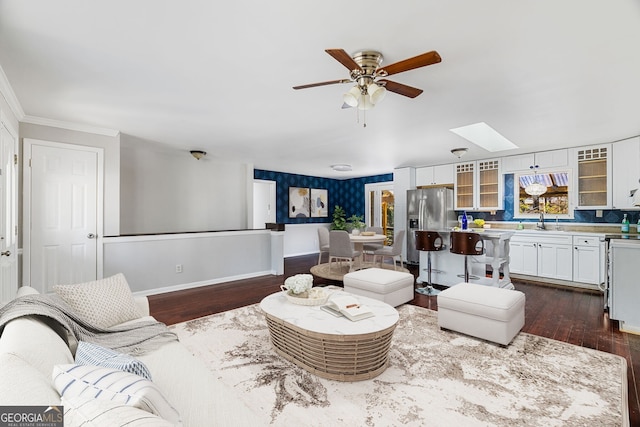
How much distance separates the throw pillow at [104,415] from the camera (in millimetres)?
691

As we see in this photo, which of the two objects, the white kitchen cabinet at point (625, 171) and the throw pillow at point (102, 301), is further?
the white kitchen cabinet at point (625, 171)

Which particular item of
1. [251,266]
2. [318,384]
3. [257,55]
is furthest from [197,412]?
[251,266]

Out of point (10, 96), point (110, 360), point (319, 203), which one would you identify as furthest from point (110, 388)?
point (319, 203)

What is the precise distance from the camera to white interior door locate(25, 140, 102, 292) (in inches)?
140

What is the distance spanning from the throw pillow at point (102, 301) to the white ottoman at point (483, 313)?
8.99 ft

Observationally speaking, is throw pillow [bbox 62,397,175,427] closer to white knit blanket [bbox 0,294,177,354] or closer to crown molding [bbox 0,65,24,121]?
white knit blanket [bbox 0,294,177,354]

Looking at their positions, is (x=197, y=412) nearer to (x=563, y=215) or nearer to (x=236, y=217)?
(x=236, y=217)

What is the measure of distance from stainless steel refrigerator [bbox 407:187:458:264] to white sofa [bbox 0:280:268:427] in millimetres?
5358

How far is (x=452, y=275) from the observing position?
4609 mm

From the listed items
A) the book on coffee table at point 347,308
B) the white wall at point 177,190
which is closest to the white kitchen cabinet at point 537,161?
the book on coffee table at point 347,308

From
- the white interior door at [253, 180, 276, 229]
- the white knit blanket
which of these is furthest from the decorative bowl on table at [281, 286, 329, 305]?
the white interior door at [253, 180, 276, 229]

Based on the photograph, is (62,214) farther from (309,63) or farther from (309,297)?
(309,63)

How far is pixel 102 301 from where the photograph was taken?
2.07 m

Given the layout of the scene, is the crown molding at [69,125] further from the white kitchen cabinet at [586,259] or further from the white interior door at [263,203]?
the white kitchen cabinet at [586,259]
